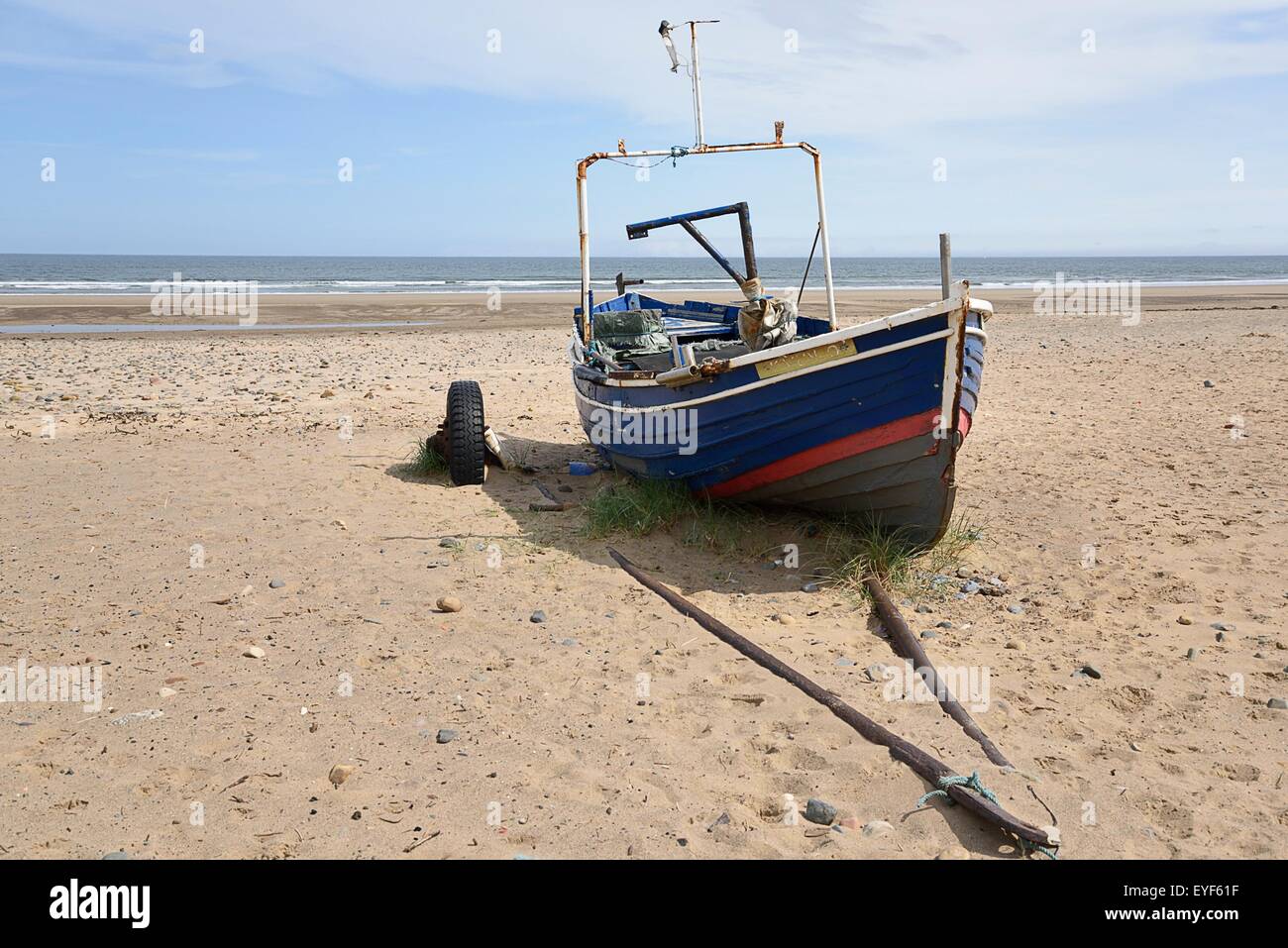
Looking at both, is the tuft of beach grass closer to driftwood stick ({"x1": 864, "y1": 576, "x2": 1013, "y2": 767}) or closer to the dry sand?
the dry sand

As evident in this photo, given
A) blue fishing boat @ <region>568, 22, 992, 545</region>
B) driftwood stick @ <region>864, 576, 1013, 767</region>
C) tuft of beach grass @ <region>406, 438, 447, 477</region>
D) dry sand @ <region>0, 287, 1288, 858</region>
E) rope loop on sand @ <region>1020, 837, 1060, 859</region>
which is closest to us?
rope loop on sand @ <region>1020, 837, 1060, 859</region>

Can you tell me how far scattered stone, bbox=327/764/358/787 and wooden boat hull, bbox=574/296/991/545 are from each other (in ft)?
11.0

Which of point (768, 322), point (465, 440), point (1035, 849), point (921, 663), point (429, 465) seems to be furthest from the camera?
point (429, 465)

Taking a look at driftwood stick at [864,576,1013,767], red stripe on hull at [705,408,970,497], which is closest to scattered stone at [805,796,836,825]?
driftwood stick at [864,576,1013,767]

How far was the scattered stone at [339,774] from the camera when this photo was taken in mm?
3855

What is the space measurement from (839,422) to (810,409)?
19cm

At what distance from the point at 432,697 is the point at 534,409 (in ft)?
23.4

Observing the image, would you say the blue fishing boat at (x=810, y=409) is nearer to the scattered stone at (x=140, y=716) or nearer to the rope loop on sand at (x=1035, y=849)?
the rope loop on sand at (x=1035, y=849)

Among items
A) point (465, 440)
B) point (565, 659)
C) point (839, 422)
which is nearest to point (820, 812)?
point (565, 659)

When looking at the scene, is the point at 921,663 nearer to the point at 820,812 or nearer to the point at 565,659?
the point at 820,812

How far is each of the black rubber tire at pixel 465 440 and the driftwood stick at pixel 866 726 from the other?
227 centimetres

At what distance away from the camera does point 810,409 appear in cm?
606

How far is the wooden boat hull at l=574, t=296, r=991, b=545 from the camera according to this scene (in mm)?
5656

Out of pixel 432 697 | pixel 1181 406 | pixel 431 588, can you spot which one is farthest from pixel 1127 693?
pixel 1181 406
